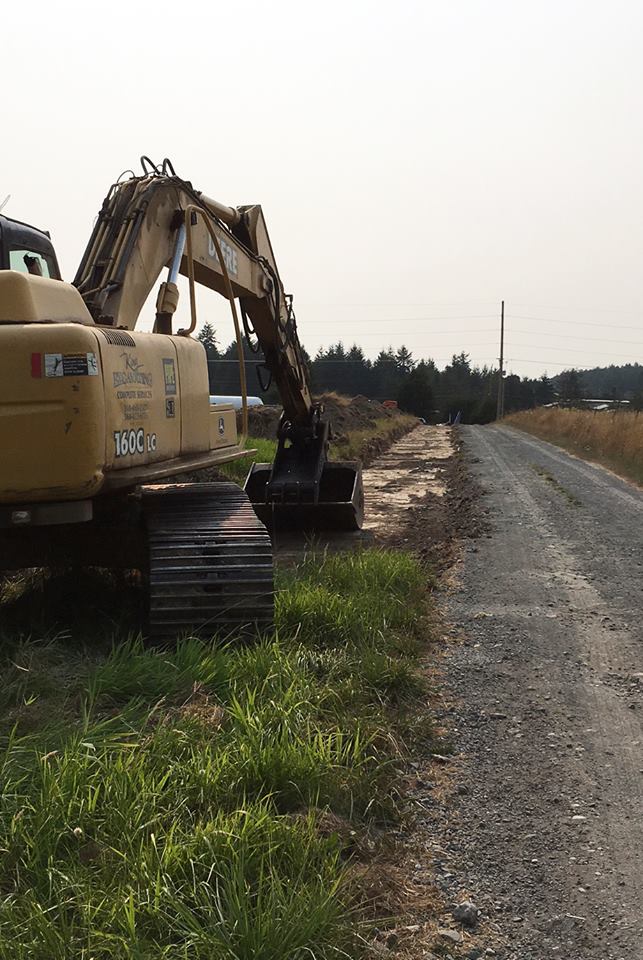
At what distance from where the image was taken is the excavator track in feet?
17.2

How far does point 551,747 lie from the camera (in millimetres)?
4465

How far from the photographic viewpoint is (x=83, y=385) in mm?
4555

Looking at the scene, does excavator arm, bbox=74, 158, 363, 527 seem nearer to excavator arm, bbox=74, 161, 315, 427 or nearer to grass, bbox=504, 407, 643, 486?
excavator arm, bbox=74, 161, 315, 427

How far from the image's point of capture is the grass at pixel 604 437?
20794 millimetres

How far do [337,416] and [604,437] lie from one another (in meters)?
9.40

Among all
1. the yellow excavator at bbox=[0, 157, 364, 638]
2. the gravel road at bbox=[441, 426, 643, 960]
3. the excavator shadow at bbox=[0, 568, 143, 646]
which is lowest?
the gravel road at bbox=[441, 426, 643, 960]

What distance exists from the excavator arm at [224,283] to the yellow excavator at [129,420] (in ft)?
0.05

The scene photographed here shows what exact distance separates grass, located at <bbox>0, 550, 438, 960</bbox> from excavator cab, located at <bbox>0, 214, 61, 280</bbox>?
2271 mm

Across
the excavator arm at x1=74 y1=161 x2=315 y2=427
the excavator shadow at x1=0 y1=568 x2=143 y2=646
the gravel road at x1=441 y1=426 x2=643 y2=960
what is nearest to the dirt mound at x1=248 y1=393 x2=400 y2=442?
the excavator arm at x1=74 y1=161 x2=315 y2=427

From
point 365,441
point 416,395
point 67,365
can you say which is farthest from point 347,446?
point 416,395

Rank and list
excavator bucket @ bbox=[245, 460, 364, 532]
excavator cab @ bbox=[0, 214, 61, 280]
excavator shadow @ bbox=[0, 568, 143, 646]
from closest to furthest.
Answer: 1. excavator shadow @ bbox=[0, 568, 143, 646]
2. excavator cab @ bbox=[0, 214, 61, 280]
3. excavator bucket @ bbox=[245, 460, 364, 532]

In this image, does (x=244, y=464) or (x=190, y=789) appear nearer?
(x=190, y=789)

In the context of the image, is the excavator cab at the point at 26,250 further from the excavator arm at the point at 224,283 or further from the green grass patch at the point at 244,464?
the green grass patch at the point at 244,464

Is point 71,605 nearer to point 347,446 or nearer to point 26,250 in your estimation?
point 26,250
